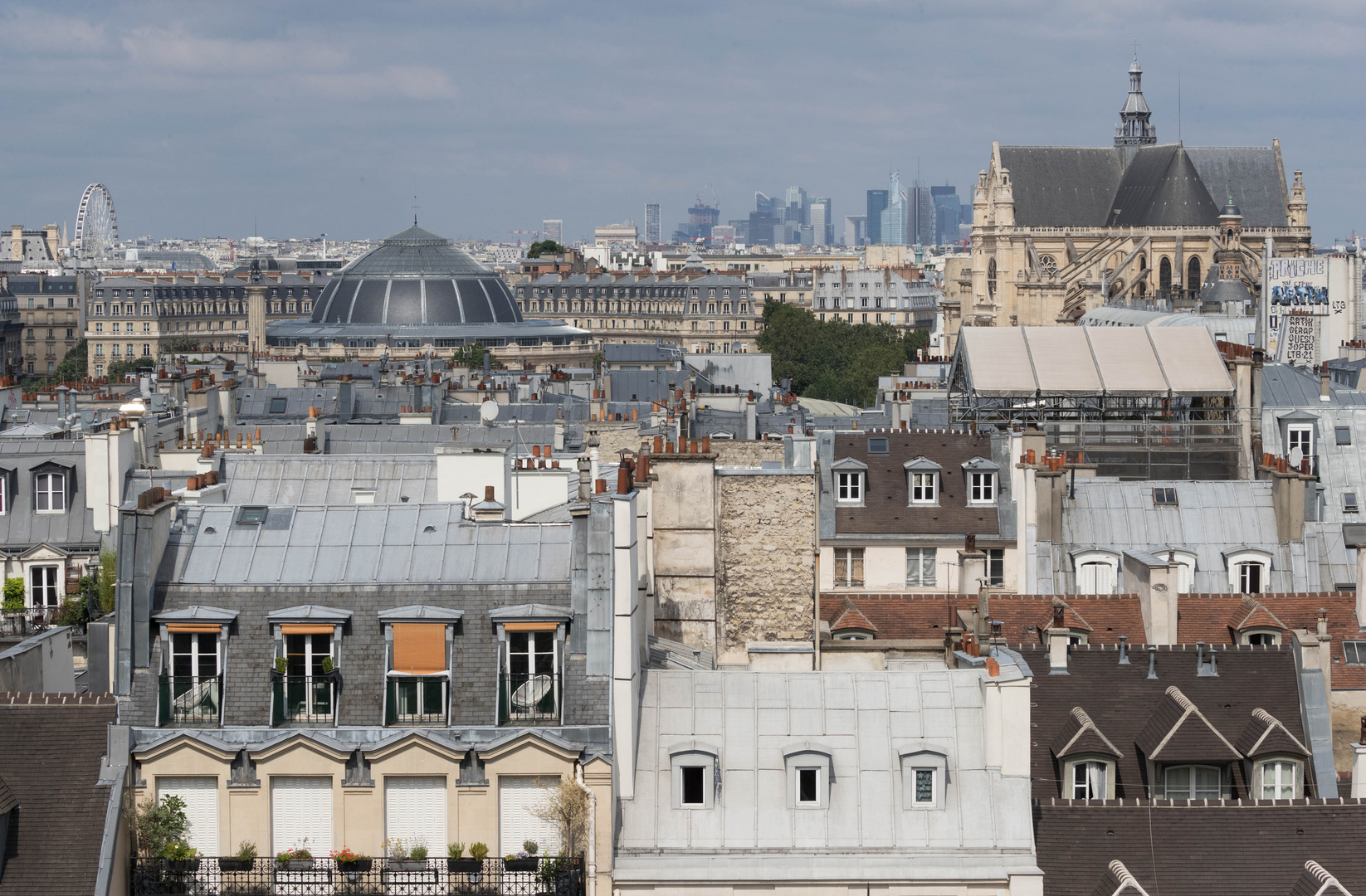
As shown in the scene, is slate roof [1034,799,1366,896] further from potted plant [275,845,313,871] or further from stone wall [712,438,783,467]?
stone wall [712,438,783,467]

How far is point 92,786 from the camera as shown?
18922 mm

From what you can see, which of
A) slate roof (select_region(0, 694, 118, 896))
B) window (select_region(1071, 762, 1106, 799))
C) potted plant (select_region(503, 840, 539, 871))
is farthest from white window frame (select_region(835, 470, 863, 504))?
slate roof (select_region(0, 694, 118, 896))

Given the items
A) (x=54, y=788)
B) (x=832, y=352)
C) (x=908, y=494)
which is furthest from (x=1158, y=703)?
(x=832, y=352)

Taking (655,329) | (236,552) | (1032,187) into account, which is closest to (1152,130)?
(1032,187)

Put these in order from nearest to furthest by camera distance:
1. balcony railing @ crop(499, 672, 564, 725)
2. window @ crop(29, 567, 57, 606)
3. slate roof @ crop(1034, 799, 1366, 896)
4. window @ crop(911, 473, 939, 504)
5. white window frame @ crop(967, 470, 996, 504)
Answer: balcony railing @ crop(499, 672, 564, 725), slate roof @ crop(1034, 799, 1366, 896), window @ crop(29, 567, 57, 606), white window frame @ crop(967, 470, 996, 504), window @ crop(911, 473, 939, 504)

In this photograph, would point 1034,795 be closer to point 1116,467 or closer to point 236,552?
point 236,552

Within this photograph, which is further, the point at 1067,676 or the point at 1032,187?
the point at 1032,187

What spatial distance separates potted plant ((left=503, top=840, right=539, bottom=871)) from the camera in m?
18.9

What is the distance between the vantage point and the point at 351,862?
19.0 meters

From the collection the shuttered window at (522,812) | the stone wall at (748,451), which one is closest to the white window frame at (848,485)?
the stone wall at (748,451)

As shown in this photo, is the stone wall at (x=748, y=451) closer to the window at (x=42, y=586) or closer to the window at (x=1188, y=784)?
the window at (x=1188, y=784)

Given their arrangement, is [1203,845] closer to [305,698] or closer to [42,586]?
[305,698]

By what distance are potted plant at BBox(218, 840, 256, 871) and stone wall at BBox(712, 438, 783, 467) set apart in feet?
45.2

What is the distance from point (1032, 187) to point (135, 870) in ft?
410
